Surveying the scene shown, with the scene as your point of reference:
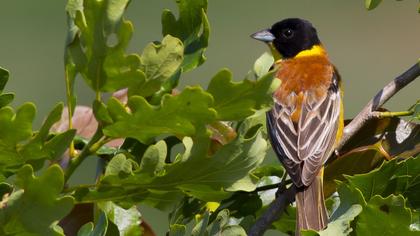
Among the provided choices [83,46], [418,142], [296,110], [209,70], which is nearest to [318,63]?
[296,110]

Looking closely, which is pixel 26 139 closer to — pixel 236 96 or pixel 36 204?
pixel 36 204

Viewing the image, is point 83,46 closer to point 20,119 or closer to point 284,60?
point 20,119

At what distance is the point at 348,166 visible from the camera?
5.51 feet

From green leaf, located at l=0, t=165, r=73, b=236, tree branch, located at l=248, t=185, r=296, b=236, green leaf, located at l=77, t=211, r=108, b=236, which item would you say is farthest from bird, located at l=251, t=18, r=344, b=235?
green leaf, located at l=0, t=165, r=73, b=236

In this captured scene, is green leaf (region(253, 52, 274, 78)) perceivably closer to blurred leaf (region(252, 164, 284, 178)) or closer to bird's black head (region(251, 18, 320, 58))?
blurred leaf (region(252, 164, 284, 178))

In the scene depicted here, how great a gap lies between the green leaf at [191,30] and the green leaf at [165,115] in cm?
19

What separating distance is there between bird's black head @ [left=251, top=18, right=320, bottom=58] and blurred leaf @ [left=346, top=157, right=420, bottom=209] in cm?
270

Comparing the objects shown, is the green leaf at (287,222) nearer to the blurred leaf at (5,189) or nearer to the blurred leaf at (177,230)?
the blurred leaf at (177,230)

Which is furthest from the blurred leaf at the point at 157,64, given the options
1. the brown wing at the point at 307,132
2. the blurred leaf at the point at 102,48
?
the brown wing at the point at 307,132

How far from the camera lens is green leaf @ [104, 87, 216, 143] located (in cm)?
127

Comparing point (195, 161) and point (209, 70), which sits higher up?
point (195, 161)

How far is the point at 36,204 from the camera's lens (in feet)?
3.96

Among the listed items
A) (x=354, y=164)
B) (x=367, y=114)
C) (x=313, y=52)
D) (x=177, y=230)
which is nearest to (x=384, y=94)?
(x=367, y=114)

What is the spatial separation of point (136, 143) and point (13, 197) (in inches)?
14.4
